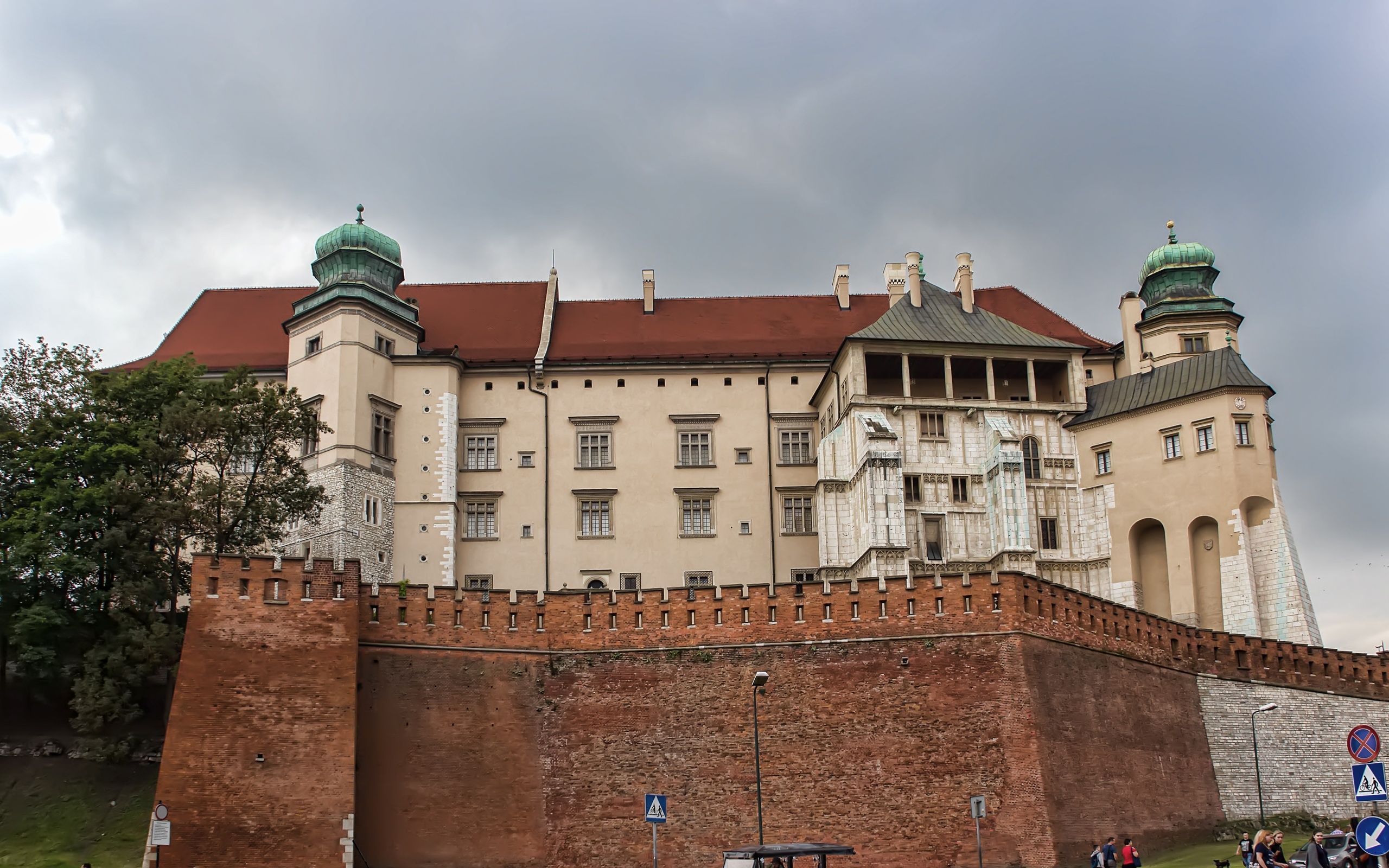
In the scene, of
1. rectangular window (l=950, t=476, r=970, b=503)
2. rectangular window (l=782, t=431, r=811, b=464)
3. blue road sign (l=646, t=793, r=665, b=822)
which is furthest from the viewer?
rectangular window (l=782, t=431, r=811, b=464)

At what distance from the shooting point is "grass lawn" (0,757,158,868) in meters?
35.8

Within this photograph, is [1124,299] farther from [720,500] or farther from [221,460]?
[221,460]

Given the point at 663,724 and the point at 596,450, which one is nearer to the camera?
the point at 663,724

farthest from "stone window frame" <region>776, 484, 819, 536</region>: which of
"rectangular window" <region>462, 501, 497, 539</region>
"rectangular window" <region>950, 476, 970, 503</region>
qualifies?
"rectangular window" <region>462, 501, 497, 539</region>

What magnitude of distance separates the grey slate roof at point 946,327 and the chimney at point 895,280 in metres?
4.46

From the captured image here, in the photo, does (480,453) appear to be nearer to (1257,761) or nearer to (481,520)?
(481,520)

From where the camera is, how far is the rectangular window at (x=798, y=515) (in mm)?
57219

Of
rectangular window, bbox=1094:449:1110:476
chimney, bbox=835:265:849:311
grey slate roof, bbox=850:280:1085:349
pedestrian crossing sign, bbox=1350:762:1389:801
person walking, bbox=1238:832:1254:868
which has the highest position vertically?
chimney, bbox=835:265:849:311

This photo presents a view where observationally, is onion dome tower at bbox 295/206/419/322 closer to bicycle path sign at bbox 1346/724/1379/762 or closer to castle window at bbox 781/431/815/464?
castle window at bbox 781/431/815/464

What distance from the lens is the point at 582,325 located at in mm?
62094

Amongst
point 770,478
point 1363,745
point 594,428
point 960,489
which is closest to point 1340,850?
point 1363,745

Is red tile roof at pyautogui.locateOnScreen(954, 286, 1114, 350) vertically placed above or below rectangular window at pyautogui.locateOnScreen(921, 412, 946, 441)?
above

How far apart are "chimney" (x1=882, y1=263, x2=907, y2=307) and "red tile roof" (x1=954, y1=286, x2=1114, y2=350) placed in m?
3.33

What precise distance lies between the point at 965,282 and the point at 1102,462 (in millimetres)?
9910
